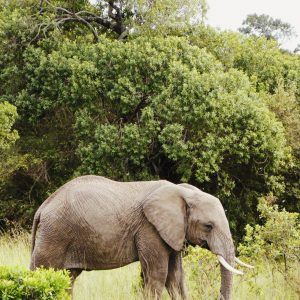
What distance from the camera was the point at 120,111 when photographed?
59.0ft

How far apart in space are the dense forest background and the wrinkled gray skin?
8.01m

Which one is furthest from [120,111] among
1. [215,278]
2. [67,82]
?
[215,278]

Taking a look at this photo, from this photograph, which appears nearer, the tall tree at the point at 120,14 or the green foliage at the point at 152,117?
the green foliage at the point at 152,117

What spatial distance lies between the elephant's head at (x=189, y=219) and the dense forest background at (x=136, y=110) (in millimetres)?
8006

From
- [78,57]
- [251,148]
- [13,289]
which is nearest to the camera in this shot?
[13,289]

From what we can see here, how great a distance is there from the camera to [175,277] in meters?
8.49

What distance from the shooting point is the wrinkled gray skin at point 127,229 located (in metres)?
8.07

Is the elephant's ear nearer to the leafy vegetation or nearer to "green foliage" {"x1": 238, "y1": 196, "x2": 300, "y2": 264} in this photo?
the leafy vegetation

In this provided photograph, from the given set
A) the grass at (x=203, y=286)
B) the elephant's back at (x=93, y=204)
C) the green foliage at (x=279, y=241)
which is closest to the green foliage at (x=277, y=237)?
the green foliage at (x=279, y=241)

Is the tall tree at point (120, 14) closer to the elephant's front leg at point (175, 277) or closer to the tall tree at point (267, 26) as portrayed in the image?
the elephant's front leg at point (175, 277)

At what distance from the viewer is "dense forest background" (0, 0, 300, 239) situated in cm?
1670

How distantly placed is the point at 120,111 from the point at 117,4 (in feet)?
14.7

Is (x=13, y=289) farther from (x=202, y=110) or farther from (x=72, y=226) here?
(x=202, y=110)

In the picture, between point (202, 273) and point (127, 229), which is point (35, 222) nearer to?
point (127, 229)
